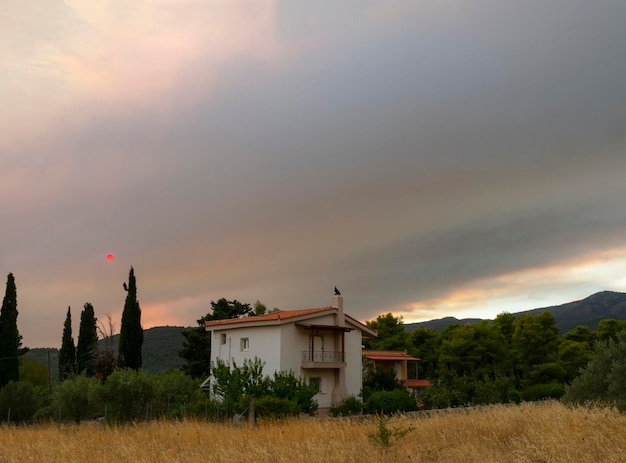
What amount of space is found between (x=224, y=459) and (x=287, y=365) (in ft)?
83.9

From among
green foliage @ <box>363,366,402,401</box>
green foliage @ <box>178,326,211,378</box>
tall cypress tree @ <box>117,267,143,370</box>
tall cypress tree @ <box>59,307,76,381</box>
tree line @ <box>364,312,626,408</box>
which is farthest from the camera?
tall cypress tree @ <box>59,307,76,381</box>

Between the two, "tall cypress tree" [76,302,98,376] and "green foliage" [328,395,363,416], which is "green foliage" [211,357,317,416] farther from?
"tall cypress tree" [76,302,98,376]

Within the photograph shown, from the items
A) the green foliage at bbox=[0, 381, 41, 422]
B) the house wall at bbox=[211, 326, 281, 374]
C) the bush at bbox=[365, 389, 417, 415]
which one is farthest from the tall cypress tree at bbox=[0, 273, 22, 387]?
the bush at bbox=[365, 389, 417, 415]

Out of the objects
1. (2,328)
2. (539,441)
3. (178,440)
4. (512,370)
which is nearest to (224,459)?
(178,440)

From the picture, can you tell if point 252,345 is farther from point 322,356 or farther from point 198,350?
point 198,350

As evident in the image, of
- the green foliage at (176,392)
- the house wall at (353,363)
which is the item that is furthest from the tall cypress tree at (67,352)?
the house wall at (353,363)

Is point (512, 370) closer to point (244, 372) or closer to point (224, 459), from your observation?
point (244, 372)

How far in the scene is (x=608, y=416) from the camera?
41.1ft

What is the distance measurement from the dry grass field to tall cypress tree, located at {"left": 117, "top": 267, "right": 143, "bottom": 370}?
97.6ft

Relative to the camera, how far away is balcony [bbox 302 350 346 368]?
38.2 meters

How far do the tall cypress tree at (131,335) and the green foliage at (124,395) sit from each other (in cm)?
2366

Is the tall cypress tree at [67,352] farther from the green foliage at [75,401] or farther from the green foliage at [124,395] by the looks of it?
the green foliage at [124,395]

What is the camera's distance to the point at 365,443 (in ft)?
44.1

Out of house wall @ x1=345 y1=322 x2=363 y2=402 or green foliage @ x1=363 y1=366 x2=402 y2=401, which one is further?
green foliage @ x1=363 y1=366 x2=402 y2=401
